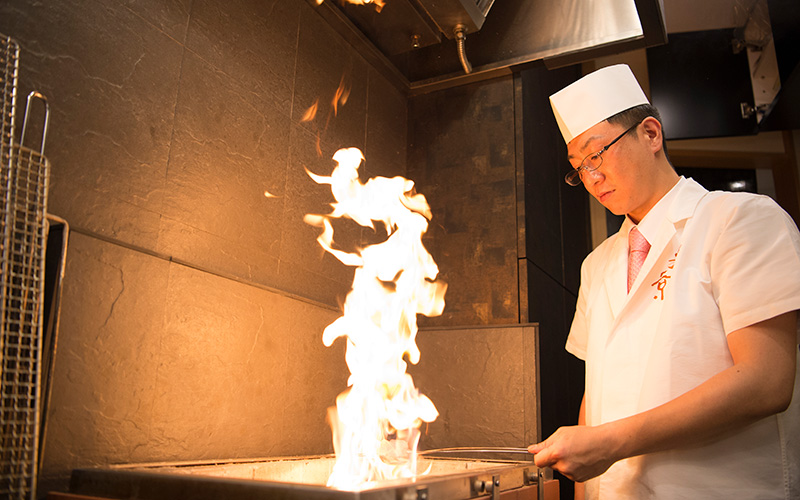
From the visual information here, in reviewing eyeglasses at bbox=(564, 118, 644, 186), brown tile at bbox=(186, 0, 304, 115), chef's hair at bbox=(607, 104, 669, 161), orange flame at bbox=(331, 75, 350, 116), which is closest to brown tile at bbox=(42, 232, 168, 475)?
brown tile at bbox=(186, 0, 304, 115)

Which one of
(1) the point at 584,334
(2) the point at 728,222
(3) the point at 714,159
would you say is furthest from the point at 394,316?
(3) the point at 714,159

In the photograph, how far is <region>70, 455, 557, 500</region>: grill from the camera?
104 centimetres

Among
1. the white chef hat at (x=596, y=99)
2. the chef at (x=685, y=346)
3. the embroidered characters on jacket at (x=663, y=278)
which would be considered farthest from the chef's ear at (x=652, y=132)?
the embroidered characters on jacket at (x=663, y=278)

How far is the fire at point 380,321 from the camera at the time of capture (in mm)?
1968

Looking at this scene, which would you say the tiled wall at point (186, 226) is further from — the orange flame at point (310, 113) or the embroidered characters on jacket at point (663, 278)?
the embroidered characters on jacket at point (663, 278)

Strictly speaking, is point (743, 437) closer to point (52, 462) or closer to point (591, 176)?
point (591, 176)

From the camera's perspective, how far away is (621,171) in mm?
1920

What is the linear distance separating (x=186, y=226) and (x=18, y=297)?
700 millimetres

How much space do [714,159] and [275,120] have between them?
12.8ft

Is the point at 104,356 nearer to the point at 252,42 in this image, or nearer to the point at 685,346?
the point at 252,42

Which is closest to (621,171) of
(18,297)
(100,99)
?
(100,99)

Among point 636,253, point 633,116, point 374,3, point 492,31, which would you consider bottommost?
point 636,253

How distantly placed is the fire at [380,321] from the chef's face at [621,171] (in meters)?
0.95

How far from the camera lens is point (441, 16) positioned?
2.41m
